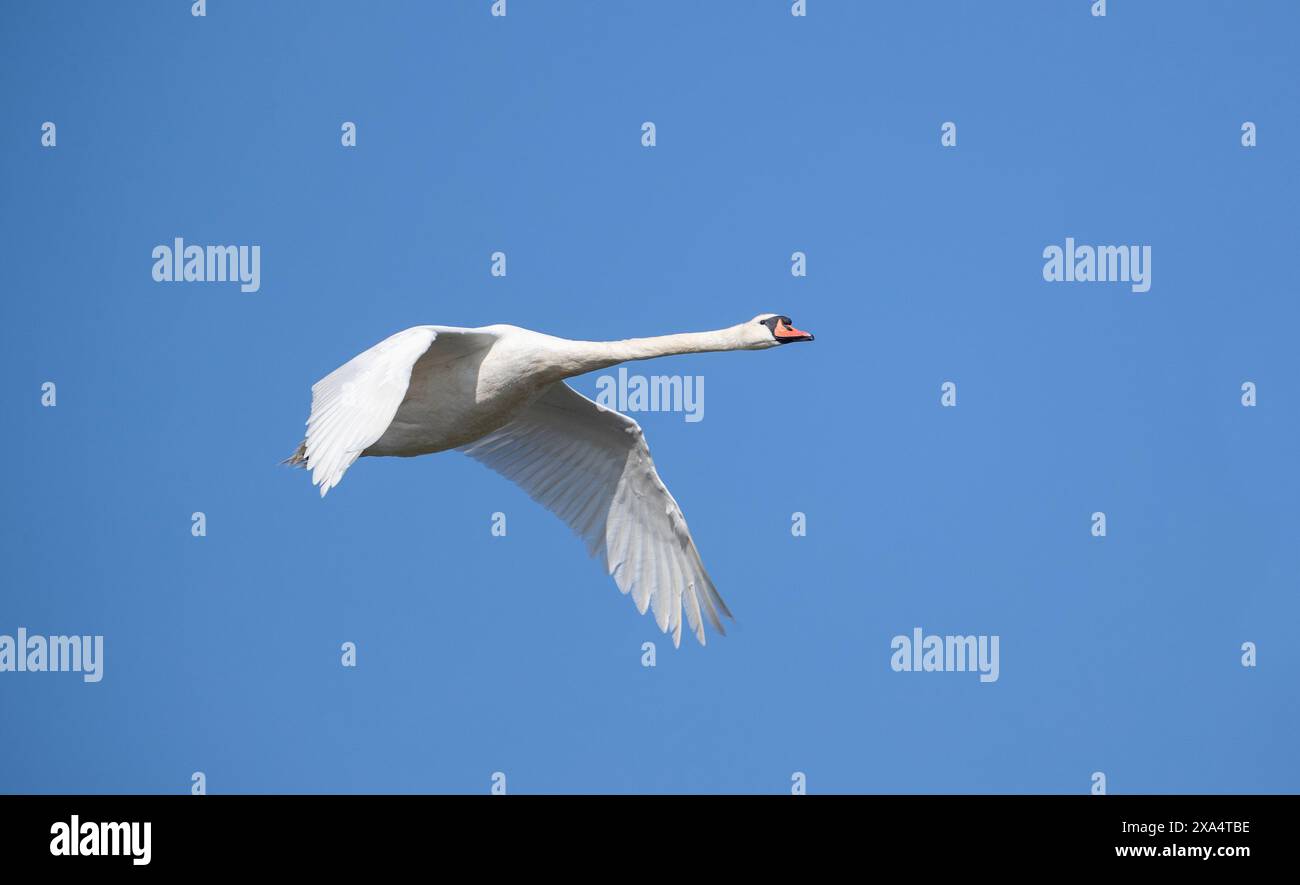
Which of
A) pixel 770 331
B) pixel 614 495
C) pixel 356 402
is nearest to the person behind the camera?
pixel 356 402

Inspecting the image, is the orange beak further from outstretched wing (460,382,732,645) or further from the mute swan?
outstretched wing (460,382,732,645)

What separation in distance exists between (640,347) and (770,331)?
98cm

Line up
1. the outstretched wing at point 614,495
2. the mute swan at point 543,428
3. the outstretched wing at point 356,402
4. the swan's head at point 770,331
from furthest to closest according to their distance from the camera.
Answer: the outstretched wing at point 614,495 < the swan's head at point 770,331 < the mute swan at point 543,428 < the outstretched wing at point 356,402

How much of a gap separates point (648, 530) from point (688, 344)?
2867 millimetres

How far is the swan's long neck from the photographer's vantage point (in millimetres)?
15055

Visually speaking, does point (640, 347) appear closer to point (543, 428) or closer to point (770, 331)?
point (770, 331)

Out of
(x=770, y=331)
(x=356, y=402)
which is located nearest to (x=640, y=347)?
(x=770, y=331)

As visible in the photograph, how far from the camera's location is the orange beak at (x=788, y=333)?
14953 mm

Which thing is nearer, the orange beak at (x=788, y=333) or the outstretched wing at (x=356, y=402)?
the outstretched wing at (x=356, y=402)

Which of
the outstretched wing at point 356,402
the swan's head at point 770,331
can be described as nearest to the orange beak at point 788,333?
the swan's head at point 770,331

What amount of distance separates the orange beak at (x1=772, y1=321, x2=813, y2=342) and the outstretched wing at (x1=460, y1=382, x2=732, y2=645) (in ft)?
8.86

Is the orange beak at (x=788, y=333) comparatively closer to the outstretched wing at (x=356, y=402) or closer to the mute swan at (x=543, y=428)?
the mute swan at (x=543, y=428)

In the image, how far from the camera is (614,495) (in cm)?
1780

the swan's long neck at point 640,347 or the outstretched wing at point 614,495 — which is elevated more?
the swan's long neck at point 640,347
